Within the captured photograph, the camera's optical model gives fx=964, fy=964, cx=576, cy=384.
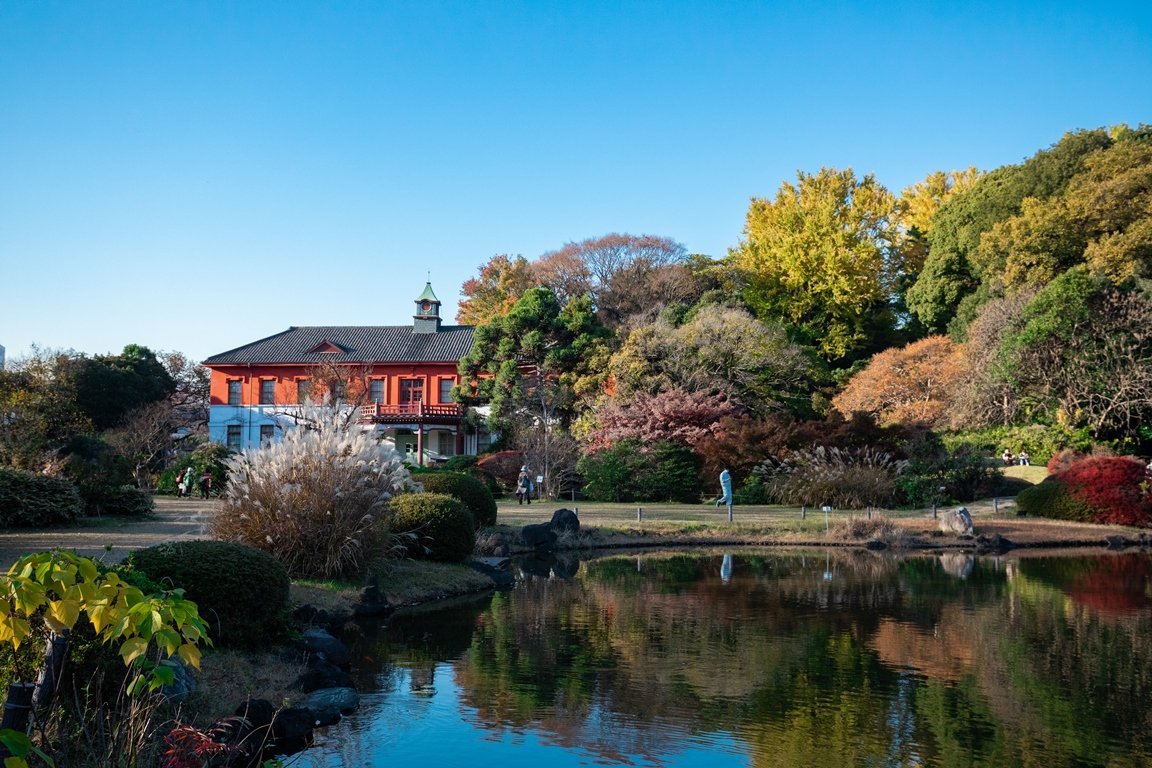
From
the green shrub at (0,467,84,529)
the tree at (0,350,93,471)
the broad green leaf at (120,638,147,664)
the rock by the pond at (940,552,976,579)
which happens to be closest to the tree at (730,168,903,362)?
the rock by the pond at (940,552,976,579)

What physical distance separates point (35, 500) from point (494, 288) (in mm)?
35925

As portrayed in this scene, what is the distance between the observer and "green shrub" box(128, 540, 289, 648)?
8.23m

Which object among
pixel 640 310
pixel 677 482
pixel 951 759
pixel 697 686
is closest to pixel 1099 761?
pixel 951 759

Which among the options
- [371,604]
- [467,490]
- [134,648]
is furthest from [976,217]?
[134,648]

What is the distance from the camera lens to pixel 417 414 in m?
43.6

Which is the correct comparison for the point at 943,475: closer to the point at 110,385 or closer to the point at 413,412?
the point at 413,412

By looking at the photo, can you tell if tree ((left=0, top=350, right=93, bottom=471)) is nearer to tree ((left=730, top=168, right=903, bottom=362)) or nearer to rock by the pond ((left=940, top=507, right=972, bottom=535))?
rock by the pond ((left=940, top=507, right=972, bottom=535))

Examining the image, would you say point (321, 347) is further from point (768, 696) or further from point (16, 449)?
point (768, 696)

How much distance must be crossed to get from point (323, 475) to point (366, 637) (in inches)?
86.7

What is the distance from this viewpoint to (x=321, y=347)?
48594mm

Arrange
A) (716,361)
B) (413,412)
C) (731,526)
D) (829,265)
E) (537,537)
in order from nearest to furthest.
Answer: (537,537)
(731,526)
(716,361)
(829,265)
(413,412)

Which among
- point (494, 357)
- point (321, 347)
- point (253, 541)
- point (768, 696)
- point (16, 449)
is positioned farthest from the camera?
point (321, 347)

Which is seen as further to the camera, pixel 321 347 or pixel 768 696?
pixel 321 347

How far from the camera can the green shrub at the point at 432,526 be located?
14672mm
